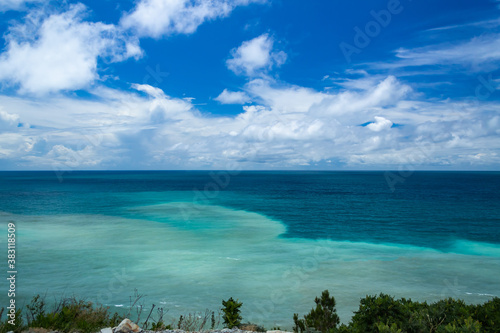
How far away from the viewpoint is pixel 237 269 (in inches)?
813

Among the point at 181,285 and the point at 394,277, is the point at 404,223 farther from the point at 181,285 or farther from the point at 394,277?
the point at 181,285

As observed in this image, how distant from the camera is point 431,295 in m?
16.6

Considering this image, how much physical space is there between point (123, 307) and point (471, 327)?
46.5 ft

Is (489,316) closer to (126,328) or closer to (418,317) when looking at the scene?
(418,317)

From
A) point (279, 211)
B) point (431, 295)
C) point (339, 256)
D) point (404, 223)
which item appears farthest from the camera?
point (279, 211)

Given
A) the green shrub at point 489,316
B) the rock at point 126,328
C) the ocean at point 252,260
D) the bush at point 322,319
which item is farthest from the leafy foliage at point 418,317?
the ocean at point 252,260

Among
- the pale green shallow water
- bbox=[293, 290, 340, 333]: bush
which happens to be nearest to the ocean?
the pale green shallow water

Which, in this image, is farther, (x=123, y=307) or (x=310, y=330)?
(x=123, y=307)

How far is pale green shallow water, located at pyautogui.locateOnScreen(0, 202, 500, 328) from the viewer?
632 inches

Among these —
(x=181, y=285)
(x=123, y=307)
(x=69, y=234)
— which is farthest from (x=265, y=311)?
(x=69, y=234)

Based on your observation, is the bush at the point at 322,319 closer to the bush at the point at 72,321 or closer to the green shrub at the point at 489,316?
the green shrub at the point at 489,316

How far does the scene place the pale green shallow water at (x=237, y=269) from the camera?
1605 centimetres

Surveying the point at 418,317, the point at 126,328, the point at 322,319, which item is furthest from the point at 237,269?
the point at 418,317

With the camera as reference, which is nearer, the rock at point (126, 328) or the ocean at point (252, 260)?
the rock at point (126, 328)
